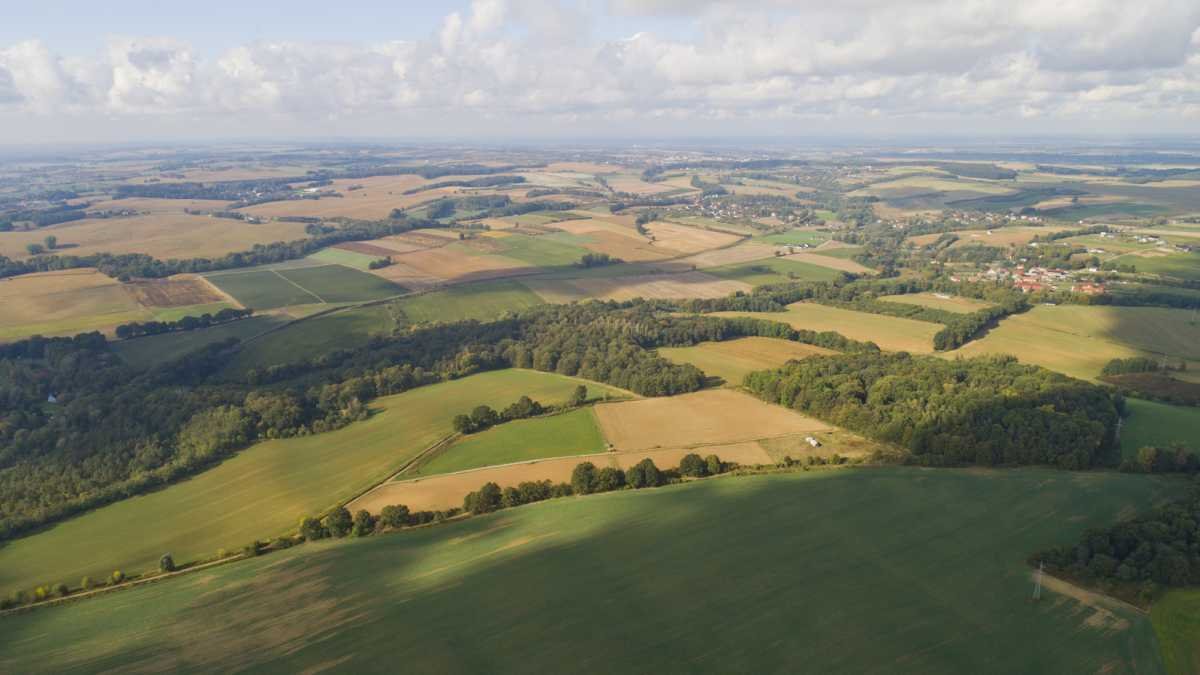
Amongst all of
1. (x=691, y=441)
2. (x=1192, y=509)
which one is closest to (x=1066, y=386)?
(x=1192, y=509)

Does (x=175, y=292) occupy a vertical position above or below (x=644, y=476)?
above

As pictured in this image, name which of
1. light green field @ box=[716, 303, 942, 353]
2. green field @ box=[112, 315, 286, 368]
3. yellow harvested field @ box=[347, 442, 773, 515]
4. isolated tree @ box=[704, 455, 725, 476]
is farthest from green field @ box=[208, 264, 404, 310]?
isolated tree @ box=[704, 455, 725, 476]

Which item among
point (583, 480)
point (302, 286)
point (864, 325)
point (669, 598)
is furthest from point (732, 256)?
point (669, 598)

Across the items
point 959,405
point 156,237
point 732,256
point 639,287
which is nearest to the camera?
point 959,405

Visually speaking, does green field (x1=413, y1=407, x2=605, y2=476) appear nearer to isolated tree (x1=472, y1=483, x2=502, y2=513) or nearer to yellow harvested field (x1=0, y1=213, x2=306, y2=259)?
isolated tree (x1=472, y1=483, x2=502, y2=513)

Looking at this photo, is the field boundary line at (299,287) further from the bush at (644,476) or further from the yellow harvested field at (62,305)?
the bush at (644,476)

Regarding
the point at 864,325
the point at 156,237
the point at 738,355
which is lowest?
the point at 738,355

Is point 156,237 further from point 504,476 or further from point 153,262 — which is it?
point 504,476
